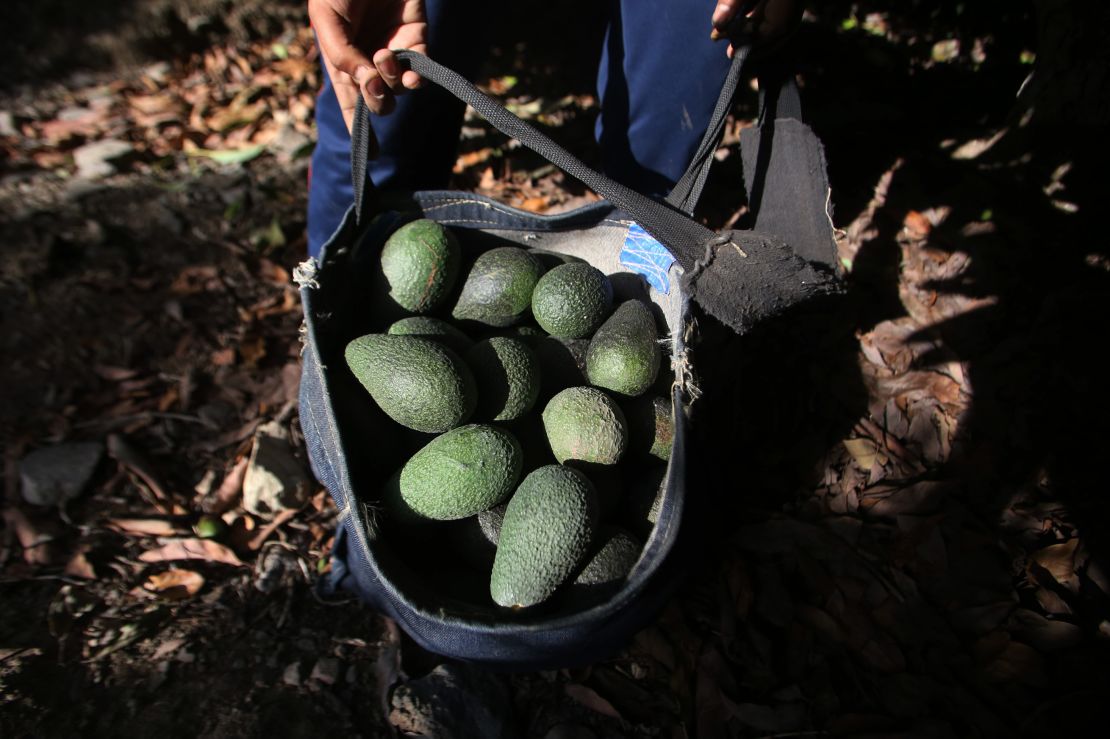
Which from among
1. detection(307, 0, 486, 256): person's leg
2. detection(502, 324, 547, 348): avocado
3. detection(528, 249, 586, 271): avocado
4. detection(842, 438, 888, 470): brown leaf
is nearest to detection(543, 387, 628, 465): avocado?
detection(502, 324, 547, 348): avocado

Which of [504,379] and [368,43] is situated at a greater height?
[368,43]

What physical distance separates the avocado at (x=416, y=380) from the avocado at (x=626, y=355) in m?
0.39

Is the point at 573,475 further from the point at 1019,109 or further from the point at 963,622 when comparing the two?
the point at 1019,109

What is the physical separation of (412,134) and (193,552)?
5.70ft

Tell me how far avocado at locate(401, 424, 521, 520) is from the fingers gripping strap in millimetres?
707

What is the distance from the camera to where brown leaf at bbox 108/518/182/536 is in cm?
224

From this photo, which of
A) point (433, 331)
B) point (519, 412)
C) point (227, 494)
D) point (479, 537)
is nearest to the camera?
point (479, 537)

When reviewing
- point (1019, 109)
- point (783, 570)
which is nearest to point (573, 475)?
point (783, 570)

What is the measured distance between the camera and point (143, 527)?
2244 millimetres

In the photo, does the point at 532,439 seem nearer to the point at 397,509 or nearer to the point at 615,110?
the point at 397,509

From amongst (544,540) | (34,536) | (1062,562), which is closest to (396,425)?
(544,540)

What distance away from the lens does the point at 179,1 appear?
14.5 ft

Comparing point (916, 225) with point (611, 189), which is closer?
point (611, 189)

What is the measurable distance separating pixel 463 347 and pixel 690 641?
1.17 m
